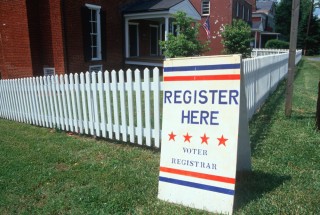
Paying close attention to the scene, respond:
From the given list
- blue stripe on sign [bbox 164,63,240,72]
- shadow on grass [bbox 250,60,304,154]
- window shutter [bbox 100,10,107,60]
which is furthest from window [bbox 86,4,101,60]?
blue stripe on sign [bbox 164,63,240,72]

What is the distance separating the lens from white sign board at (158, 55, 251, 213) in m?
2.86

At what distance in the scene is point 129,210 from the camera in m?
3.04

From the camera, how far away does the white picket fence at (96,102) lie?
4.62m

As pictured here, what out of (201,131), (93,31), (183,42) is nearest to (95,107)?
(201,131)

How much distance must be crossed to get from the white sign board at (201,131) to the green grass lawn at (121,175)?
205mm

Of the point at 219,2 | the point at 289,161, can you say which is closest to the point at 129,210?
the point at 289,161

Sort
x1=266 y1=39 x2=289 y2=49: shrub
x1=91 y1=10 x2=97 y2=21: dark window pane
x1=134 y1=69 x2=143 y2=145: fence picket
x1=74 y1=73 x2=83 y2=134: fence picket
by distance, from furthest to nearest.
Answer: x1=266 y1=39 x2=289 y2=49: shrub, x1=91 y1=10 x2=97 y2=21: dark window pane, x1=74 y1=73 x2=83 y2=134: fence picket, x1=134 y1=69 x2=143 y2=145: fence picket

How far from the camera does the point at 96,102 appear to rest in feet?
17.3

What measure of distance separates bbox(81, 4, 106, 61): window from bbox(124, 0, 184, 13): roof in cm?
217

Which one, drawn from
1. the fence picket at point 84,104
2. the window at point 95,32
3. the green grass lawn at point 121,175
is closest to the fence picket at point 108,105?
the green grass lawn at point 121,175

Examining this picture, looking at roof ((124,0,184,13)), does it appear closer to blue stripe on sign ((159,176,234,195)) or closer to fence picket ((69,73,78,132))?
fence picket ((69,73,78,132))

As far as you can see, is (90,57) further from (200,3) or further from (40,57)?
(200,3)

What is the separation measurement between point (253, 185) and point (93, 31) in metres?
12.2

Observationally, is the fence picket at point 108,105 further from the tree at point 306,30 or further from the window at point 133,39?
the tree at point 306,30
